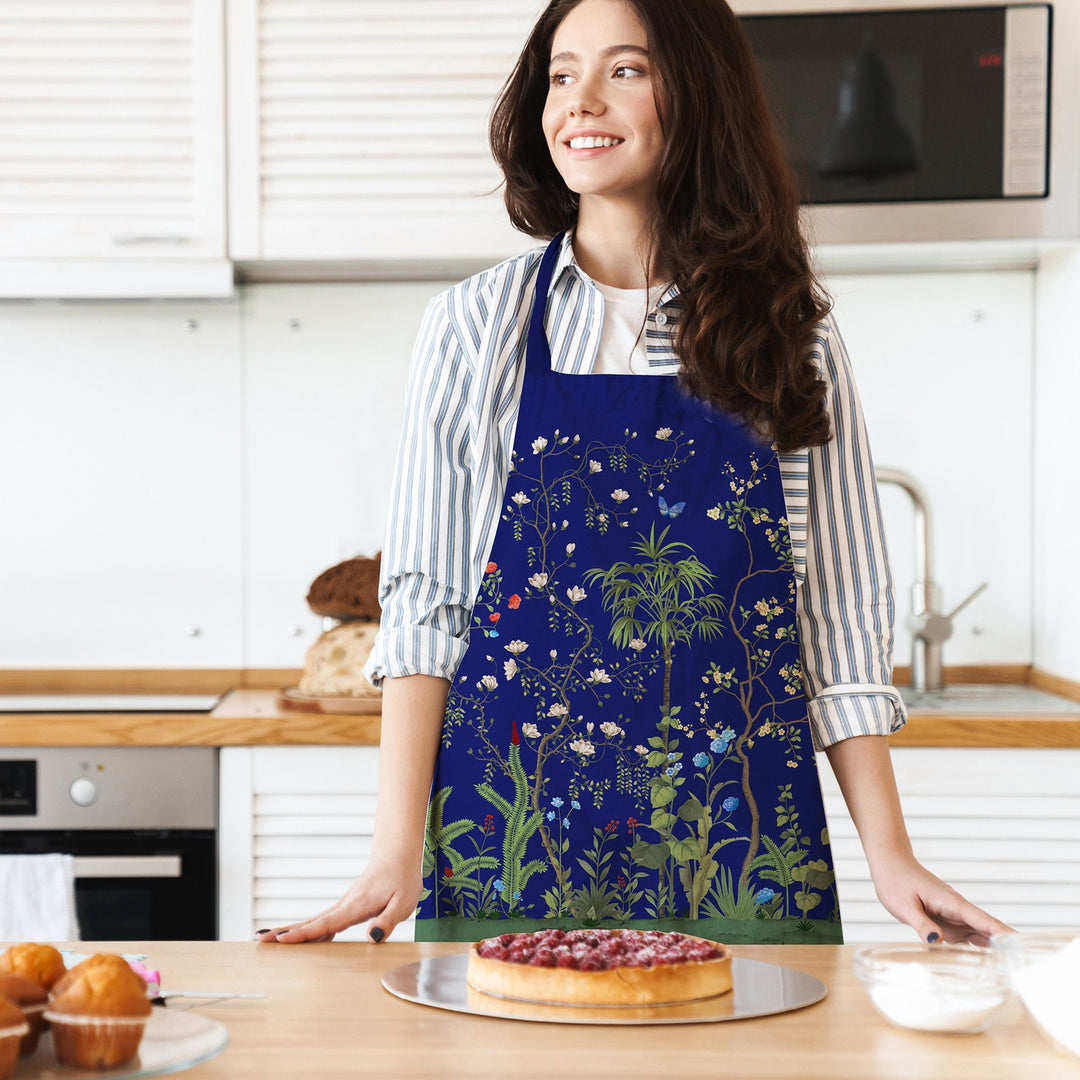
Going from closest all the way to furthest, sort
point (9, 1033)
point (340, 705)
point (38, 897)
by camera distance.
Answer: point (9, 1033) → point (38, 897) → point (340, 705)

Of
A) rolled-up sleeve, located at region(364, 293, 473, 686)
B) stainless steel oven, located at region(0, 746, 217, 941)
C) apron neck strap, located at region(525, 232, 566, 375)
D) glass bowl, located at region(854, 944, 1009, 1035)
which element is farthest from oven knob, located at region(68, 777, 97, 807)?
glass bowl, located at region(854, 944, 1009, 1035)

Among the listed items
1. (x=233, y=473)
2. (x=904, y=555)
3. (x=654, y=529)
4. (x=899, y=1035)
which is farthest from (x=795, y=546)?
(x=233, y=473)

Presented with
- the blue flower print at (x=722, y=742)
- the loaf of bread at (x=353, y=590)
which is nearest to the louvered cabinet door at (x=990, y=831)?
the loaf of bread at (x=353, y=590)

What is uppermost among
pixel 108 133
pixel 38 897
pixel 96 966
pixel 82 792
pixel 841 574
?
pixel 108 133

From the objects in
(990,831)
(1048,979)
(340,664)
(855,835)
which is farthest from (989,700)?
(1048,979)

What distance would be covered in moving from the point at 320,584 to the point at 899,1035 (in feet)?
5.38

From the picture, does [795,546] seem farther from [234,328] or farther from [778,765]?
[234,328]

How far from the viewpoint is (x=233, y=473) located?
8.27 ft

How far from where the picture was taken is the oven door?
1.96 m

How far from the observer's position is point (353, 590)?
2.20 meters

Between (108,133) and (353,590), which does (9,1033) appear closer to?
(353,590)

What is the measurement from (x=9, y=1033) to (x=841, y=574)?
81 centimetres

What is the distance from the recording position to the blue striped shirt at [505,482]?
117cm

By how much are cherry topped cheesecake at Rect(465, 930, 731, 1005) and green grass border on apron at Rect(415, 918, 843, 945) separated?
0.77 feet
